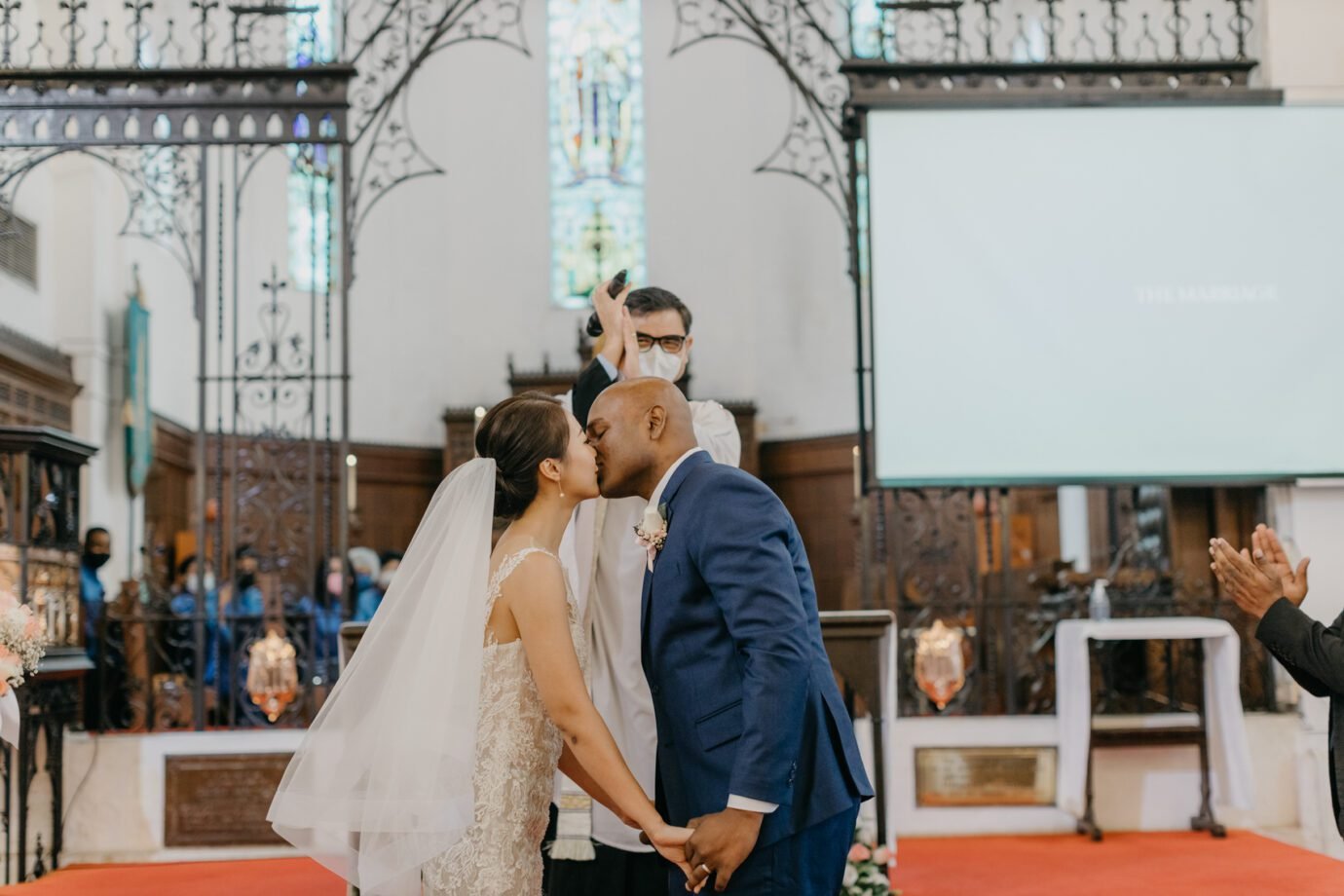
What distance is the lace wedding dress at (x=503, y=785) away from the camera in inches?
106

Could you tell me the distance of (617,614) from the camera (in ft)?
11.4

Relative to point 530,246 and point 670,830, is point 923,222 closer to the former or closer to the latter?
point 670,830

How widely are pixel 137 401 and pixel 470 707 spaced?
850cm

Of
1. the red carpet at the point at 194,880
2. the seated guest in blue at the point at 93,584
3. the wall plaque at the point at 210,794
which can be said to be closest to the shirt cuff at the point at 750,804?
the red carpet at the point at 194,880

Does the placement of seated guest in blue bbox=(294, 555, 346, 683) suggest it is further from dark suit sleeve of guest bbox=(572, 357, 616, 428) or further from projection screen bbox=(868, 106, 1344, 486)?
projection screen bbox=(868, 106, 1344, 486)

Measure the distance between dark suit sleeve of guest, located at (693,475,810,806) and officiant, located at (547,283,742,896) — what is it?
0.98 metres

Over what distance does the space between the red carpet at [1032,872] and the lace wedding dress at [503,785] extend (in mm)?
2697

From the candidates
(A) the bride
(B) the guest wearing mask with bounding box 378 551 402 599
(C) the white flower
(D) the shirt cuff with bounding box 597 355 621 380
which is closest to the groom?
(A) the bride

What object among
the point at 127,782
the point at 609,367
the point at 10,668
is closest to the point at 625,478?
the point at 609,367

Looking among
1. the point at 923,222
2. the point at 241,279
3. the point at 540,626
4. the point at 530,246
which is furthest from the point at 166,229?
the point at 530,246

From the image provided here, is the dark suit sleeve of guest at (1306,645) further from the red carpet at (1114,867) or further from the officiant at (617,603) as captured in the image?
the red carpet at (1114,867)

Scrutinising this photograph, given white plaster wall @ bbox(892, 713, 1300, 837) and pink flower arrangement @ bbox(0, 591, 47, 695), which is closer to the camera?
pink flower arrangement @ bbox(0, 591, 47, 695)

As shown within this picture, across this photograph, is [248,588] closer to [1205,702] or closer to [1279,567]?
[1205,702]

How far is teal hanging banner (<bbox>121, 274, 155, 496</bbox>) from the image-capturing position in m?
10.2
